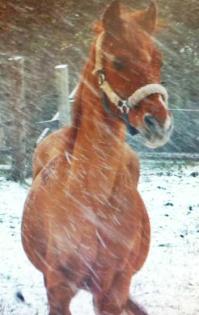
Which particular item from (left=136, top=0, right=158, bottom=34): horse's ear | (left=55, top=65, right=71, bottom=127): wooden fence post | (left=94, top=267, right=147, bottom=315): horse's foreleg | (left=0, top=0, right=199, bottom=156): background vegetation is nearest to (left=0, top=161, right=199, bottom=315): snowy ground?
(left=94, top=267, right=147, bottom=315): horse's foreleg

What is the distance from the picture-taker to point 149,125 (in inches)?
64.7

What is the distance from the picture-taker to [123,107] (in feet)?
5.46

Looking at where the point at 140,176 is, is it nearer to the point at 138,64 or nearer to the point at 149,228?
the point at 149,228

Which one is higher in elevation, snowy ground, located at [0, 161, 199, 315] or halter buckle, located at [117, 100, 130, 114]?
halter buckle, located at [117, 100, 130, 114]

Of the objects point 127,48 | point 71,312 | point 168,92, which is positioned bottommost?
point 71,312

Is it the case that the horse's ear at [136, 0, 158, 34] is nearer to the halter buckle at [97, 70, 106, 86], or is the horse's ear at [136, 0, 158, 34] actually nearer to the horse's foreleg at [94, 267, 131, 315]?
the halter buckle at [97, 70, 106, 86]

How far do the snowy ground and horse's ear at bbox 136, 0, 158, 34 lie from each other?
379 mm

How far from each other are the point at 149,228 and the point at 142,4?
629 mm

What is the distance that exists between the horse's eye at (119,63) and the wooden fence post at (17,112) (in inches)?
11.8

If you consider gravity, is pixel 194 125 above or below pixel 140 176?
above

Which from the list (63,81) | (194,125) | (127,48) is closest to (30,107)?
(63,81)

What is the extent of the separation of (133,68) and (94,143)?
24 centimetres

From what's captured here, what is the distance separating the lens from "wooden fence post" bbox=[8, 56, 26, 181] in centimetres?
180

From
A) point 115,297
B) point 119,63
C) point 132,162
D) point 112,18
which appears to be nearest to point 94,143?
point 132,162
